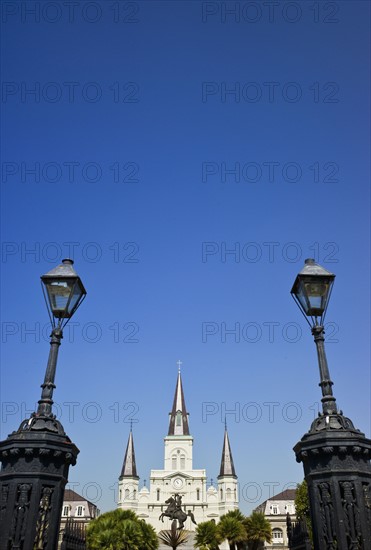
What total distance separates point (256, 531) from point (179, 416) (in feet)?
193

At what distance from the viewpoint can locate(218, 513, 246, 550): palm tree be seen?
41031 millimetres

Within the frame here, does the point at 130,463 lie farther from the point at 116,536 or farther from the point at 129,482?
the point at 116,536

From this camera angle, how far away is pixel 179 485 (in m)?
94.3

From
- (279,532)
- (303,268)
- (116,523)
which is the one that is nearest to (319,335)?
(303,268)

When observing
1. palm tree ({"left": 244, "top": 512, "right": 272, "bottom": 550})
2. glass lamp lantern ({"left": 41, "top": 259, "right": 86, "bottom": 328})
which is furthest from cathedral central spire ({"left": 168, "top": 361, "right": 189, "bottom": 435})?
glass lamp lantern ({"left": 41, "top": 259, "right": 86, "bottom": 328})

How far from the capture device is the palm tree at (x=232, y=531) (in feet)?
135

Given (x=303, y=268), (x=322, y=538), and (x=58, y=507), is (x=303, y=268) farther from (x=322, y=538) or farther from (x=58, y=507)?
(x=58, y=507)

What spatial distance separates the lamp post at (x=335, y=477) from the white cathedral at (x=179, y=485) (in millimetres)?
92059

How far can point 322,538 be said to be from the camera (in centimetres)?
551

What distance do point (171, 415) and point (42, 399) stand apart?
321 feet

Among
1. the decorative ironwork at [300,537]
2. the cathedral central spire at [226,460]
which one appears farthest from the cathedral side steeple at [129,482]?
the decorative ironwork at [300,537]

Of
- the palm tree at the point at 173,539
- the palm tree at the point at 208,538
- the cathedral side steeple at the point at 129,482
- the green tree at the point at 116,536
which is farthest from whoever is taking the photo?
the cathedral side steeple at the point at 129,482

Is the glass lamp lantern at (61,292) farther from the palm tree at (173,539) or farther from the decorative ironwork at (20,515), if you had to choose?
the palm tree at (173,539)

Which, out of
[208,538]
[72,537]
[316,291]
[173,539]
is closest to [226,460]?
[208,538]
